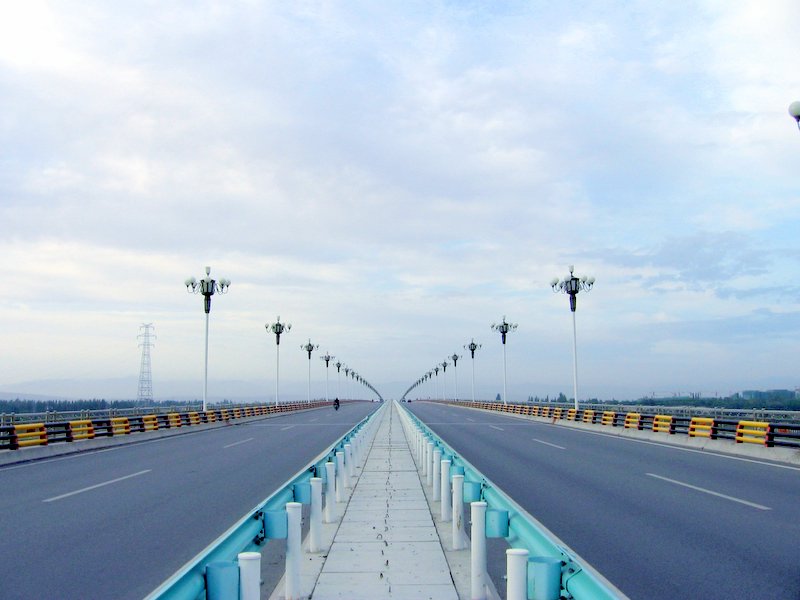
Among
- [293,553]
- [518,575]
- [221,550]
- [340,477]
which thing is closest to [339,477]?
[340,477]

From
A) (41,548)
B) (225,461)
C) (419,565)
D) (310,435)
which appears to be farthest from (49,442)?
(419,565)

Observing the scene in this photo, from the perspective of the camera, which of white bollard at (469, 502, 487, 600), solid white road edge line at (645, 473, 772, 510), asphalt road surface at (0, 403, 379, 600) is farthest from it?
solid white road edge line at (645, 473, 772, 510)

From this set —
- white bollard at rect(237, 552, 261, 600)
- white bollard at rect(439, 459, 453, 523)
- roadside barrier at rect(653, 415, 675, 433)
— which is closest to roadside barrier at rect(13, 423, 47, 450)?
white bollard at rect(439, 459, 453, 523)

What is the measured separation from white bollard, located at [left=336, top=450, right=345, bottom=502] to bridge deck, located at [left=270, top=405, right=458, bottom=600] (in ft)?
0.70

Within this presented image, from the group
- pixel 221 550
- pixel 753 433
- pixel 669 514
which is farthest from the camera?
pixel 753 433

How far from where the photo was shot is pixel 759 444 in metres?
20.3

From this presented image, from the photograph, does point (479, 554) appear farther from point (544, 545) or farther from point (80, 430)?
point (80, 430)

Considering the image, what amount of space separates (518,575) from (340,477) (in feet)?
23.7

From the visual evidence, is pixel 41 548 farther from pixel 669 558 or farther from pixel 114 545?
pixel 669 558

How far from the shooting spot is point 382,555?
7.78 metres

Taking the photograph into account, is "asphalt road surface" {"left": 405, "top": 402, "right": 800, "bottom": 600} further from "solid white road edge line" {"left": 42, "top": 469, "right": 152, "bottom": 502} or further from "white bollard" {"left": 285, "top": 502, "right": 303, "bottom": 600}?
"solid white road edge line" {"left": 42, "top": 469, "right": 152, "bottom": 502}

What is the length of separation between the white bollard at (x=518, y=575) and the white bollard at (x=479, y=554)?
1666 millimetres

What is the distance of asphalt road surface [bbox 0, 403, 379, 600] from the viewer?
7.37 m

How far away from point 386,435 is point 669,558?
20564 millimetres
